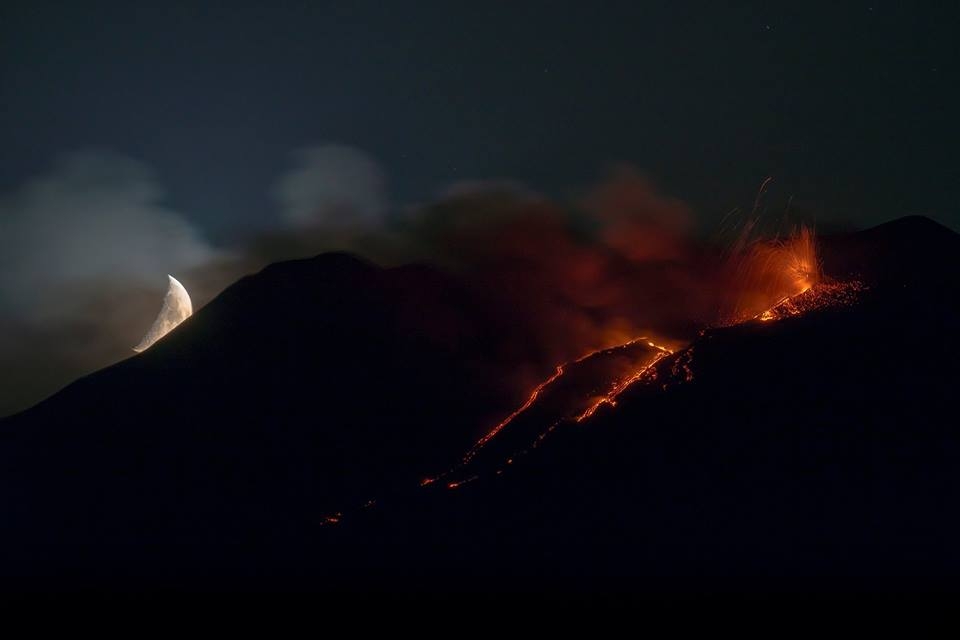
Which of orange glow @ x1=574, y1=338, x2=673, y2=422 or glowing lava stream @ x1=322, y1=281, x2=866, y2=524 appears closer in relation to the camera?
glowing lava stream @ x1=322, y1=281, x2=866, y2=524

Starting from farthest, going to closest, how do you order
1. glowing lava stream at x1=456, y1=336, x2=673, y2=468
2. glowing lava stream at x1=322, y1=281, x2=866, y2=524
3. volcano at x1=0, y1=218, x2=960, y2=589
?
glowing lava stream at x1=456, y1=336, x2=673, y2=468 < glowing lava stream at x1=322, y1=281, x2=866, y2=524 < volcano at x1=0, y1=218, x2=960, y2=589

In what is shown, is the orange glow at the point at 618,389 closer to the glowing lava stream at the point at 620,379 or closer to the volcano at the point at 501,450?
the glowing lava stream at the point at 620,379

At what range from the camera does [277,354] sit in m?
50.2

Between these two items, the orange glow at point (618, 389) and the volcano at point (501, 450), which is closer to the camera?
the volcano at point (501, 450)

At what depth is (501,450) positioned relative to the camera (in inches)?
1358

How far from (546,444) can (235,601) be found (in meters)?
15.3

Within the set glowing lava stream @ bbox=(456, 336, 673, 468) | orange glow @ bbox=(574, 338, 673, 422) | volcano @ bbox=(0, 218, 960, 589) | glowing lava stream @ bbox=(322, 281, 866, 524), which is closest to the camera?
volcano @ bbox=(0, 218, 960, 589)

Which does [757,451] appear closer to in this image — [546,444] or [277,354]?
[546,444]

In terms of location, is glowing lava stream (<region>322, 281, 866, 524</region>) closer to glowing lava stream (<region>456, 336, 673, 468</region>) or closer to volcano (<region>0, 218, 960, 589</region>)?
glowing lava stream (<region>456, 336, 673, 468</region>)

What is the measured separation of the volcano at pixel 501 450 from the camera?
26.8 meters

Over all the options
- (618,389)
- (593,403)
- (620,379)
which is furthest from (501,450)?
(620,379)

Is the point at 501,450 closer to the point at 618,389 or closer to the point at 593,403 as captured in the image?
the point at 593,403

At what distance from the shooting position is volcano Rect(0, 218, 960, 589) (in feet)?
87.9

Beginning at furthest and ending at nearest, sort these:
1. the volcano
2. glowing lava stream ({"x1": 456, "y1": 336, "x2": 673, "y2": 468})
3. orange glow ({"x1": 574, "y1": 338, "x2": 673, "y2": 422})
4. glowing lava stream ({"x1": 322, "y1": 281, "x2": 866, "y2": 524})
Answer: glowing lava stream ({"x1": 456, "y1": 336, "x2": 673, "y2": 468}), orange glow ({"x1": 574, "y1": 338, "x2": 673, "y2": 422}), glowing lava stream ({"x1": 322, "y1": 281, "x2": 866, "y2": 524}), the volcano
